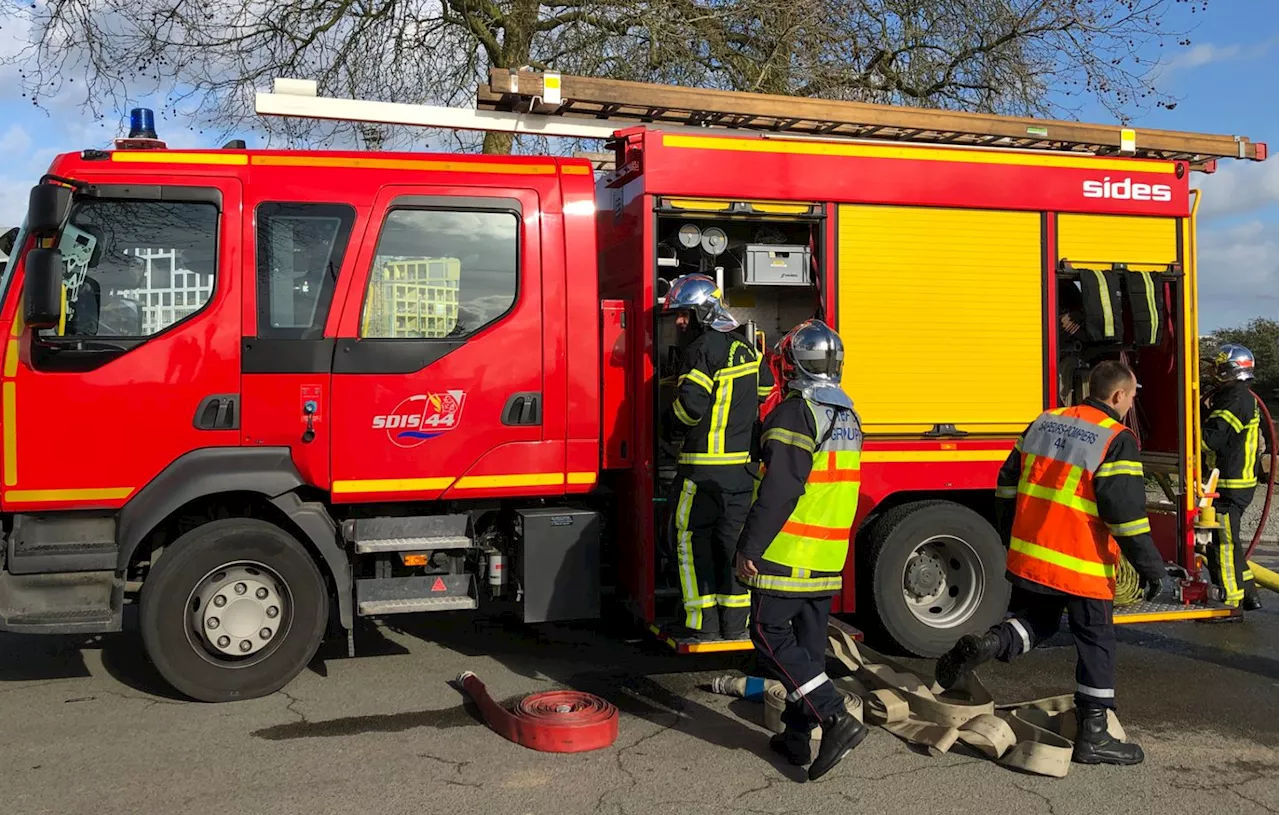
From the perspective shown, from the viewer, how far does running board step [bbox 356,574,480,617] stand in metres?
5.53

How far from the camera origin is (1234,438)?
7434mm

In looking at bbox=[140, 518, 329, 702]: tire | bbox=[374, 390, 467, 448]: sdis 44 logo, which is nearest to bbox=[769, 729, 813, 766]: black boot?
bbox=[374, 390, 467, 448]: sdis 44 logo

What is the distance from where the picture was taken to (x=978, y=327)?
638 cm

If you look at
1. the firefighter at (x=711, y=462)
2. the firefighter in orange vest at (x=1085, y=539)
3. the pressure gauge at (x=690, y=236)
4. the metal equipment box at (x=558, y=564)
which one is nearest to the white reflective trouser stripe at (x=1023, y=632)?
the firefighter in orange vest at (x=1085, y=539)

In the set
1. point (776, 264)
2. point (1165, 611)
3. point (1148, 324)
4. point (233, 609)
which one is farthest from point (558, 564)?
point (1148, 324)

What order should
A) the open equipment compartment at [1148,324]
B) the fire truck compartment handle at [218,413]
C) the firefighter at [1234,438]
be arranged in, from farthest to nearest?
1. the firefighter at [1234,438]
2. the open equipment compartment at [1148,324]
3. the fire truck compartment handle at [218,413]

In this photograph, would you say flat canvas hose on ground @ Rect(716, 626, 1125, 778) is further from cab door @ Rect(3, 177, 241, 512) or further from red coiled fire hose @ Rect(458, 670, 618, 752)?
cab door @ Rect(3, 177, 241, 512)

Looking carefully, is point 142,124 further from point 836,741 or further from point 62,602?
point 836,741

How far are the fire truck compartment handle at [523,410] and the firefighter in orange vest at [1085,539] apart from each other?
7.77 feet

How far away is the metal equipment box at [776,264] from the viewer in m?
6.19

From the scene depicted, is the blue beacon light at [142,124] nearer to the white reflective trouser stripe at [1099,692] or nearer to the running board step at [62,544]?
the running board step at [62,544]

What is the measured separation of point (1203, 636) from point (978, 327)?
2658 millimetres

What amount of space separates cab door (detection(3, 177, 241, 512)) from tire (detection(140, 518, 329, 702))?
436 mm

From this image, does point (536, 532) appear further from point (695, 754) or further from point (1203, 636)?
point (1203, 636)
